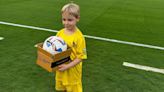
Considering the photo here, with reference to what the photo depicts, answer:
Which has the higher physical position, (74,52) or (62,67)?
(74,52)

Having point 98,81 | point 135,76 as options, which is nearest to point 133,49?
point 135,76

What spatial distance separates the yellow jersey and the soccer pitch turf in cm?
95

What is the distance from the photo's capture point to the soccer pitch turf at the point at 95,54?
4758mm

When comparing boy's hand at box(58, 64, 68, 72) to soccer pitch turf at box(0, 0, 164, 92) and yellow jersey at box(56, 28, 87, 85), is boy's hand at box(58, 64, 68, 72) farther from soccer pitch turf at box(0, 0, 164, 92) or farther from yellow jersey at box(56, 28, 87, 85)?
soccer pitch turf at box(0, 0, 164, 92)

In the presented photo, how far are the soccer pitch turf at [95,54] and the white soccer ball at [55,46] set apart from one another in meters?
1.45

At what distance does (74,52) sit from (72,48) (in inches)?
3.0

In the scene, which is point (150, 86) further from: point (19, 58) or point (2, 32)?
point (2, 32)

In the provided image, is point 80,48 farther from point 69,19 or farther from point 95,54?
point 95,54

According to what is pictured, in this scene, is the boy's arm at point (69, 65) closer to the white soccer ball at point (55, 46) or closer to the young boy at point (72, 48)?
the young boy at point (72, 48)

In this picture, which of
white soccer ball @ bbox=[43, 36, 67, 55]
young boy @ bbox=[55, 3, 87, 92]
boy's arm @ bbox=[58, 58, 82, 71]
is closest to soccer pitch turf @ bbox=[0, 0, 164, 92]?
young boy @ bbox=[55, 3, 87, 92]

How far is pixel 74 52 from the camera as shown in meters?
3.45

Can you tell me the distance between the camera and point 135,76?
521 centimetres

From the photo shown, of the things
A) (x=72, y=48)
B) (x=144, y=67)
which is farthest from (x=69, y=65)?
(x=144, y=67)

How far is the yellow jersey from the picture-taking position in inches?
133
